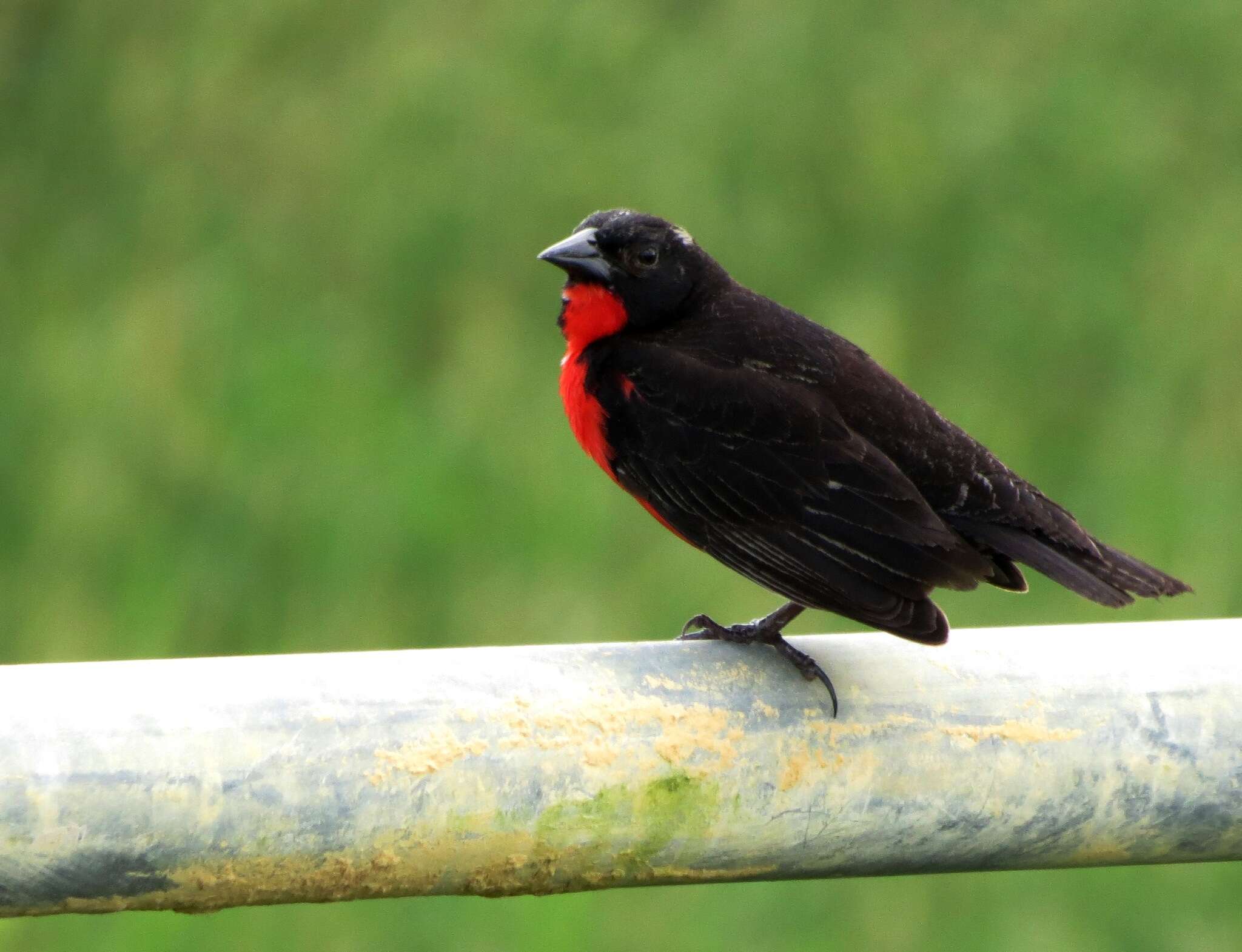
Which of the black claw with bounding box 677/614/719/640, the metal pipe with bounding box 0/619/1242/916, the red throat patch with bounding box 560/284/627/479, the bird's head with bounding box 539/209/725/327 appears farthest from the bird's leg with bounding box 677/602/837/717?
the bird's head with bounding box 539/209/725/327

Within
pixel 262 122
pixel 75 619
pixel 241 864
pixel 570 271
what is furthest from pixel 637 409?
pixel 262 122

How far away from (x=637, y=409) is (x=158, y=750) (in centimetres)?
169

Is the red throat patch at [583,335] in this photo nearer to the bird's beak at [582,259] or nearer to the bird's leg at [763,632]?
the bird's beak at [582,259]

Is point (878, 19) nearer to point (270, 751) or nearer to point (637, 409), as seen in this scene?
point (637, 409)

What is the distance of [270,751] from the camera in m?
1.65

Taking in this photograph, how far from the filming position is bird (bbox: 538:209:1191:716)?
292 centimetres

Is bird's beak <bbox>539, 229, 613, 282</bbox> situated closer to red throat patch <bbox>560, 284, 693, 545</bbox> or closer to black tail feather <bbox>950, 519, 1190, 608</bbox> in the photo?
red throat patch <bbox>560, 284, 693, 545</bbox>

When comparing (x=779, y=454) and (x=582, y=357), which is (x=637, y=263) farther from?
(x=779, y=454)

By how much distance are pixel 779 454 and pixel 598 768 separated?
1383 mm

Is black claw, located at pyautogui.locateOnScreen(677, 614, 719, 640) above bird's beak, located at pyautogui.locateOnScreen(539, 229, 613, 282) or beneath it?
beneath

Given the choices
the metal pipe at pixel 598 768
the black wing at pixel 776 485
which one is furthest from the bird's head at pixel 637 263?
the metal pipe at pixel 598 768

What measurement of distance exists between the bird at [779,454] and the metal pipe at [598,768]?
77 cm

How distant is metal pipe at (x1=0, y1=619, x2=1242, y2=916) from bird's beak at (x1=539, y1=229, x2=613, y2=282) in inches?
56.3

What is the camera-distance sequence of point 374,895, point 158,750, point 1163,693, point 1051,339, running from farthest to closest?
point 1051,339
point 1163,693
point 374,895
point 158,750
